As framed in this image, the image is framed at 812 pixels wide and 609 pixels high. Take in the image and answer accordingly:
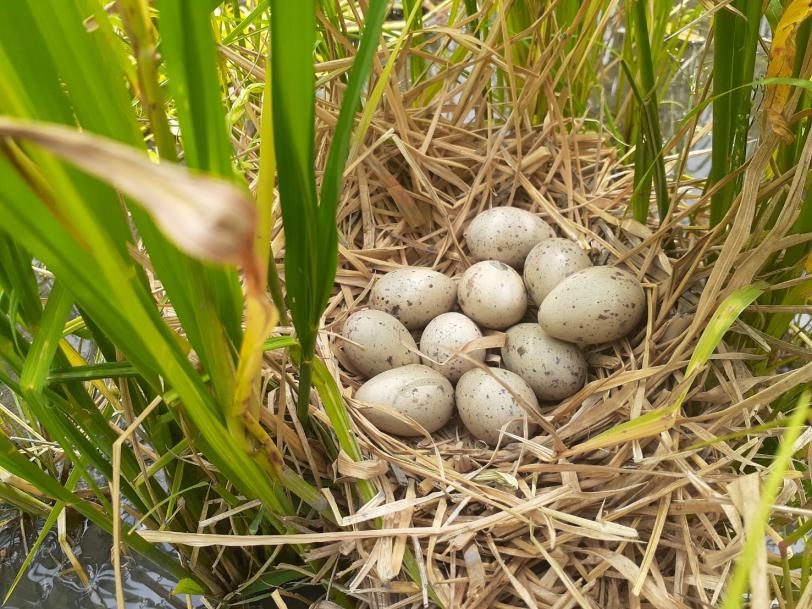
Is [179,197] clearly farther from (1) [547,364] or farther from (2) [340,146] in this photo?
(1) [547,364]

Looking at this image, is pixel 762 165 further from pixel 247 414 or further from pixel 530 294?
pixel 247 414

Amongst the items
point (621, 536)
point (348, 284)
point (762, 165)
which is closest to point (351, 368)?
point (348, 284)

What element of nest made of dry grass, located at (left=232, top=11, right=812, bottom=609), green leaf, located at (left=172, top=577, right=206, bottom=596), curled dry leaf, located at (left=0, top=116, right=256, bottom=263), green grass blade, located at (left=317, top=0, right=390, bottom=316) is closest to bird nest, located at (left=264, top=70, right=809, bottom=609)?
nest made of dry grass, located at (left=232, top=11, right=812, bottom=609)

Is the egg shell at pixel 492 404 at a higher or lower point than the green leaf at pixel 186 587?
higher

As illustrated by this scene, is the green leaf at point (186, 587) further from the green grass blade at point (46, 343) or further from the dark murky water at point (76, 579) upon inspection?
the green grass blade at point (46, 343)

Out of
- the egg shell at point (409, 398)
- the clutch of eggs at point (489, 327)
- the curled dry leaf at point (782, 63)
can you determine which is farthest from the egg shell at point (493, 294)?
the curled dry leaf at point (782, 63)

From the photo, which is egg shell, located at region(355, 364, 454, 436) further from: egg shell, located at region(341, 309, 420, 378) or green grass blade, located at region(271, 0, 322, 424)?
green grass blade, located at region(271, 0, 322, 424)

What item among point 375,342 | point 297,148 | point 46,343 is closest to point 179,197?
point 297,148
